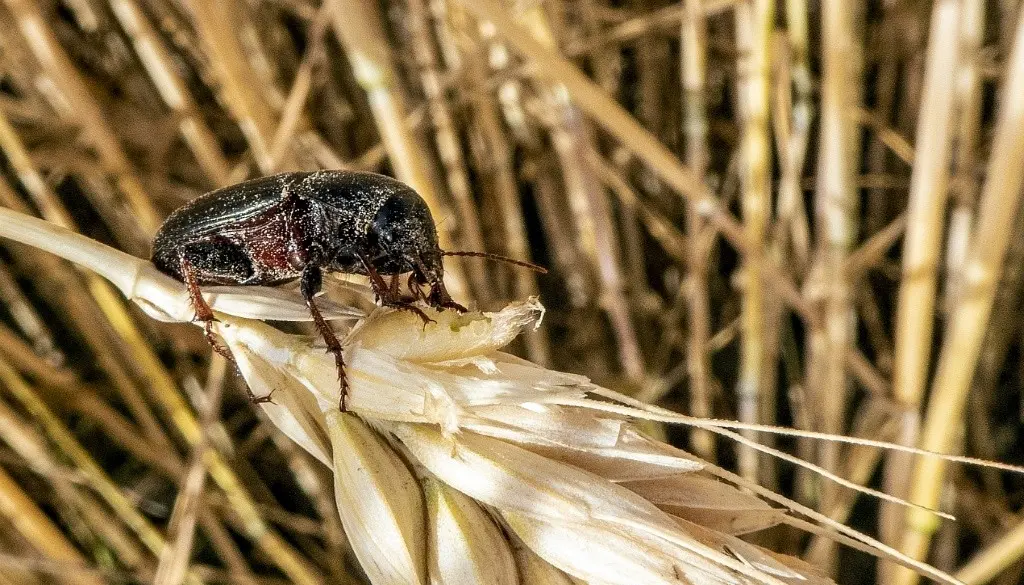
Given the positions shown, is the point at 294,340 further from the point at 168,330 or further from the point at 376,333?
the point at 168,330

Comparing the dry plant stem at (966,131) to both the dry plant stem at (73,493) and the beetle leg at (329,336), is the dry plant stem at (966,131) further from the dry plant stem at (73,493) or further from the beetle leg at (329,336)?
the dry plant stem at (73,493)

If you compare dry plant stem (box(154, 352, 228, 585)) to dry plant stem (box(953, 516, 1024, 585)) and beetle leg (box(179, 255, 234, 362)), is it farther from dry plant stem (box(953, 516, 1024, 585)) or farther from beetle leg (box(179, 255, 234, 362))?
dry plant stem (box(953, 516, 1024, 585))

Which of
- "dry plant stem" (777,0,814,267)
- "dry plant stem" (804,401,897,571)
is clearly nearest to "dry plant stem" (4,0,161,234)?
"dry plant stem" (777,0,814,267)

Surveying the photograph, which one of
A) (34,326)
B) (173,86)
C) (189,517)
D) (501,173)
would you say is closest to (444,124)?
(501,173)

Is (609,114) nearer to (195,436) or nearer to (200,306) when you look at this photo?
(200,306)

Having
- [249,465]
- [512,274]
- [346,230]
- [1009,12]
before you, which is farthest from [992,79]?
[249,465]
